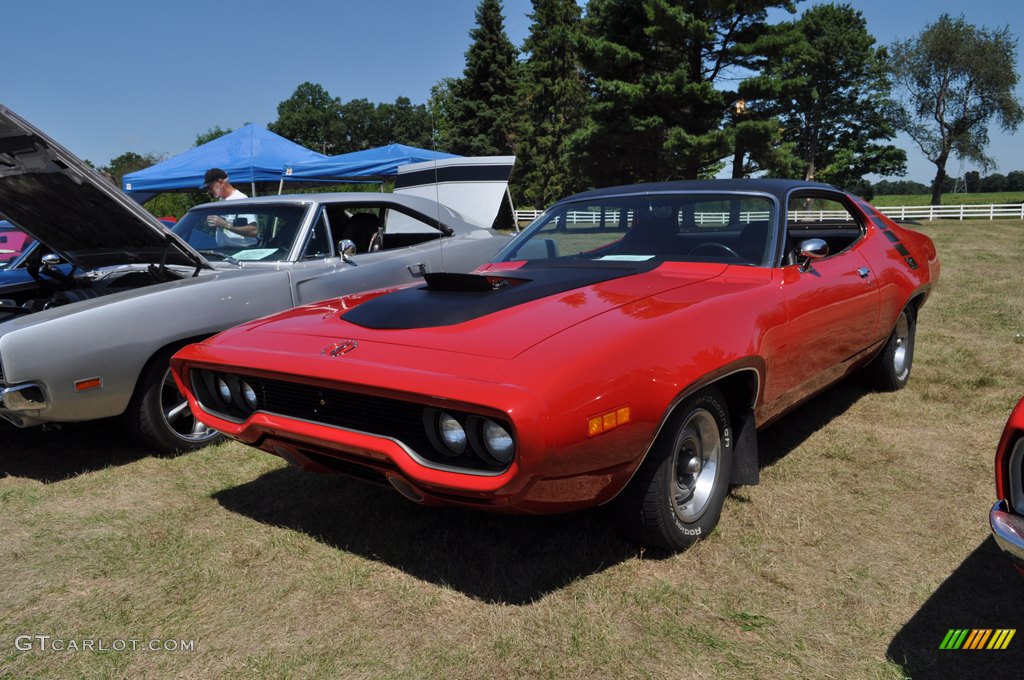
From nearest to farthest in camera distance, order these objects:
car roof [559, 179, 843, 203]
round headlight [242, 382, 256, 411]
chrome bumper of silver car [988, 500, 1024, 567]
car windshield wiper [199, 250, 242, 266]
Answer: chrome bumper of silver car [988, 500, 1024, 567]
round headlight [242, 382, 256, 411]
car roof [559, 179, 843, 203]
car windshield wiper [199, 250, 242, 266]

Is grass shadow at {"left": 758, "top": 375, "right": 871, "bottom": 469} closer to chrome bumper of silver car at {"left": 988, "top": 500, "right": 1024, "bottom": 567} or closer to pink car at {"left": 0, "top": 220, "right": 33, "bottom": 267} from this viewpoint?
chrome bumper of silver car at {"left": 988, "top": 500, "right": 1024, "bottom": 567}

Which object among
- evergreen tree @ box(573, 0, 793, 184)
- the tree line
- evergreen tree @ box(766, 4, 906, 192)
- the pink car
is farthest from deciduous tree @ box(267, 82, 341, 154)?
the pink car

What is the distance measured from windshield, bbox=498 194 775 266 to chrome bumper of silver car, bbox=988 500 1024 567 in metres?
1.55

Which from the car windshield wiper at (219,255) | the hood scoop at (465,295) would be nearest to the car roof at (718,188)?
the hood scoop at (465,295)

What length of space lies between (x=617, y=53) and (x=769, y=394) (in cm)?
2682

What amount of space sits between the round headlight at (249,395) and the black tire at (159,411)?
1.00m

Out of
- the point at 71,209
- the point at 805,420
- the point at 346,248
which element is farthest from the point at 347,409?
the point at 805,420

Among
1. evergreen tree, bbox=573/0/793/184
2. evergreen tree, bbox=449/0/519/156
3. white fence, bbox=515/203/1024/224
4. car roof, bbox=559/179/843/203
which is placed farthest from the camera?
evergreen tree, bbox=449/0/519/156

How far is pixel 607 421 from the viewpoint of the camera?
7.04 feet

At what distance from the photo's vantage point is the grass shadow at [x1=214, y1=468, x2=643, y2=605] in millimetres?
2609

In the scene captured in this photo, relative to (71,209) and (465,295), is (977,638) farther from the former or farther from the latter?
(71,209)

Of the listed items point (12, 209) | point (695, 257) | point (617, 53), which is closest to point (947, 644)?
point (695, 257)

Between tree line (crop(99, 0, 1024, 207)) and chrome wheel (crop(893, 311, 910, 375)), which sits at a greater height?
tree line (crop(99, 0, 1024, 207))

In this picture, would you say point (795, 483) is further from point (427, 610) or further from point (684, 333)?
point (427, 610)
